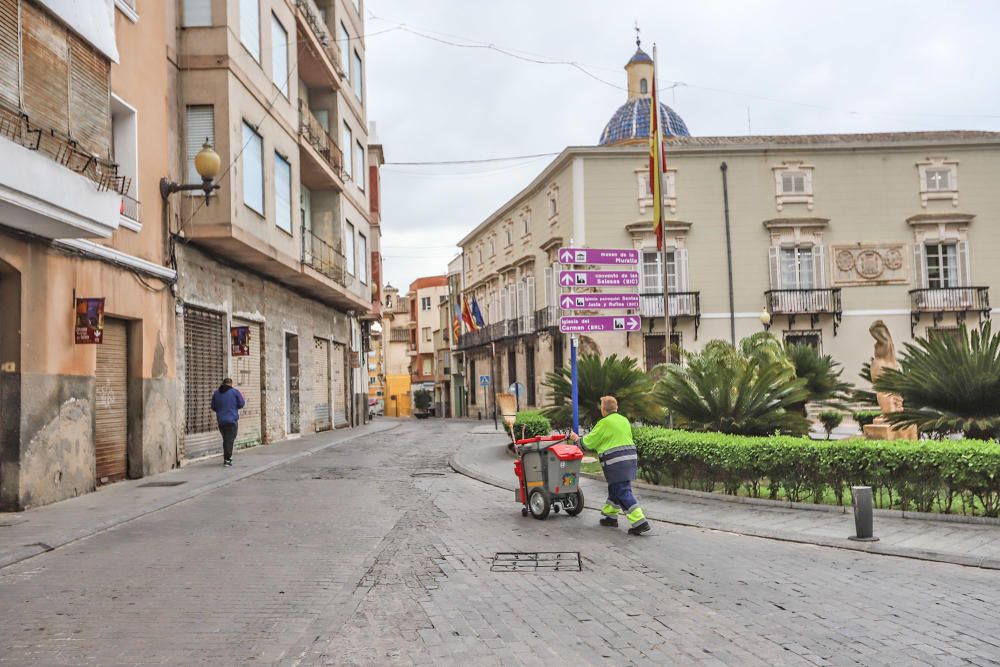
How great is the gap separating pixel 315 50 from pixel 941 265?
2889cm

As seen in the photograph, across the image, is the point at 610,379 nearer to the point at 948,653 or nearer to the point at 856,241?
the point at 948,653

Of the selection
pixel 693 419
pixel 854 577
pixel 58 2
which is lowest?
pixel 854 577

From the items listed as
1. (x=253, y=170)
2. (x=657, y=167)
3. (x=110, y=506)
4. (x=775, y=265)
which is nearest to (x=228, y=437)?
(x=110, y=506)

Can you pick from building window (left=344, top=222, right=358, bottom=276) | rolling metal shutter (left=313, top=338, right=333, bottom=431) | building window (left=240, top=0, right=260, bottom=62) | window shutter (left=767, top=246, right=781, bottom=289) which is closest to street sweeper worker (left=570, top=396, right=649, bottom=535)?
building window (left=240, top=0, right=260, bottom=62)

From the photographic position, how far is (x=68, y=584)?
7078 millimetres

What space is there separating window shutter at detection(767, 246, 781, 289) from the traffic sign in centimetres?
2493

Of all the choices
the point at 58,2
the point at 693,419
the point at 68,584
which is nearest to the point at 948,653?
the point at 68,584

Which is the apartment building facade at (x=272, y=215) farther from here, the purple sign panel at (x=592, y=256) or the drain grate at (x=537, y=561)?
the drain grate at (x=537, y=561)

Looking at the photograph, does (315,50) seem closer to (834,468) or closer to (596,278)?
(596,278)

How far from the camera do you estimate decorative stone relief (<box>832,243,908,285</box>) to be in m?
38.7

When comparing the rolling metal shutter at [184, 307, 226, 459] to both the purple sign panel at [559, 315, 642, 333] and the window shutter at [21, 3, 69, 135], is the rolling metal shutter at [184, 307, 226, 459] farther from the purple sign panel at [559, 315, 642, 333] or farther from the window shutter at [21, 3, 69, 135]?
the purple sign panel at [559, 315, 642, 333]

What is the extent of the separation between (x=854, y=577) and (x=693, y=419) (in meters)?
6.92

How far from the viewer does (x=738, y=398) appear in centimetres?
1356

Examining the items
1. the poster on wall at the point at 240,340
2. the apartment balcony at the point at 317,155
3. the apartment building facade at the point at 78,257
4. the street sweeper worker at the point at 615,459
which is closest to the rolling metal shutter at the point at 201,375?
the poster on wall at the point at 240,340
